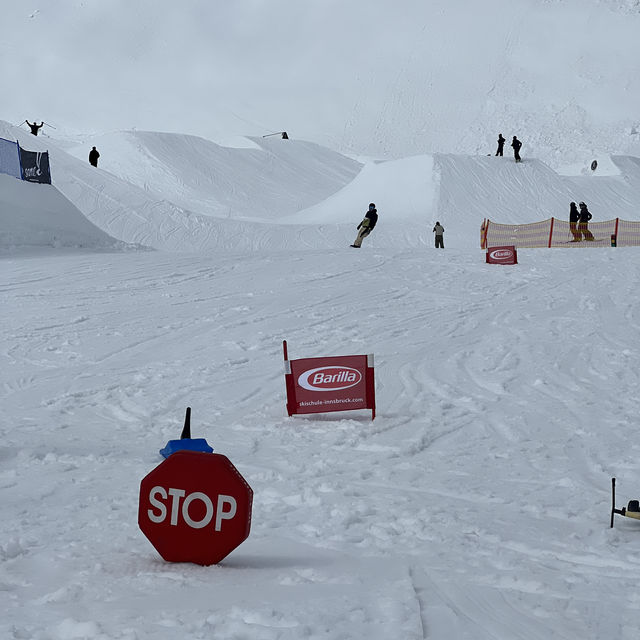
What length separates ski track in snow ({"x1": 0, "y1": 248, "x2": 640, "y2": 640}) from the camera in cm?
343

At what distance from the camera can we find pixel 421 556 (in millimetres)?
4133

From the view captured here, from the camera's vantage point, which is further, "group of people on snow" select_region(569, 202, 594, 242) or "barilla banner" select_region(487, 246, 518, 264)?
"group of people on snow" select_region(569, 202, 594, 242)

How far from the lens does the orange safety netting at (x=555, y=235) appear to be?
87.1 feet

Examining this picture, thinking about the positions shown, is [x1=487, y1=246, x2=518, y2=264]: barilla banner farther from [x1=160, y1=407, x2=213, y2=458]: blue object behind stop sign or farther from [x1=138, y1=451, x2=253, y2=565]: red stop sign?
[x1=138, y1=451, x2=253, y2=565]: red stop sign

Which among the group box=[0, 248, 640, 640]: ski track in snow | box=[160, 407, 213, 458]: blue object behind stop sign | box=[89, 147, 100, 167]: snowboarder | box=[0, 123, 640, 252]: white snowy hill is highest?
box=[89, 147, 100, 167]: snowboarder

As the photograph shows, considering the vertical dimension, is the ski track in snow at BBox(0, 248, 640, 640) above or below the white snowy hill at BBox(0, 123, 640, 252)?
below

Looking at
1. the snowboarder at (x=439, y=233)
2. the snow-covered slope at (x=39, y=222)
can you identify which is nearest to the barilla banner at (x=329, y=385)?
the snow-covered slope at (x=39, y=222)

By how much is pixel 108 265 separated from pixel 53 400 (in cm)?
950

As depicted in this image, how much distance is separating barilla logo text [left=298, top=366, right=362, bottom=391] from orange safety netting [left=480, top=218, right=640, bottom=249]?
1882 centimetres

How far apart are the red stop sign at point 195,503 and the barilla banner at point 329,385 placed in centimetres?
399

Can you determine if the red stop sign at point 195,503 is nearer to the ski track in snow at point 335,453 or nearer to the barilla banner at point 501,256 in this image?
the ski track in snow at point 335,453

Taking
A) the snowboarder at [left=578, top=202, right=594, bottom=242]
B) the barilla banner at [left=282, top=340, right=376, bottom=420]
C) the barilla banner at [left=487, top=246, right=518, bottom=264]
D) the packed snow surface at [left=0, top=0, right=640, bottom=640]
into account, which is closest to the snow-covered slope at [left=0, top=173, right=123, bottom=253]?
the packed snow surface at [left=0, top=0, right=640, bottom=640]

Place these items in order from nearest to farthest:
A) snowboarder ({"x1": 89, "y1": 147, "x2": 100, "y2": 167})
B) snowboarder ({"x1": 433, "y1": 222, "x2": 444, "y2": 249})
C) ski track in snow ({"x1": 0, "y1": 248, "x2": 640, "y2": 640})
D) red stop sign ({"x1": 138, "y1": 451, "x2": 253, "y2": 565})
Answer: ski track in snow ({"x1": 0, "y1": 248, "x2": 640, "y2": 640}) < red stop sign ({"x1": 138, "y1": 451, "x2": 253, "y2": 565}) < snowboarder ({"x1": 433, "y1": 222, "x2": 444, "y2": 249}) < snowboarder ({"x1": 89, "y1": 147, "x2": 100, "y2": 167})

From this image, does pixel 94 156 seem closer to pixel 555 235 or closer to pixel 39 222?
pixel 39 222
